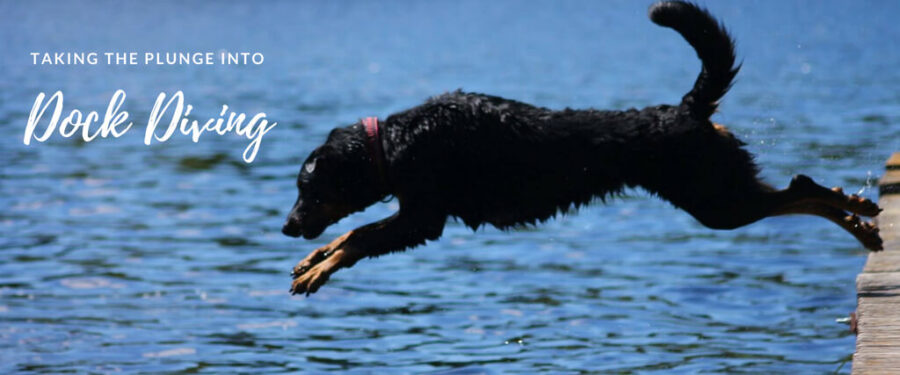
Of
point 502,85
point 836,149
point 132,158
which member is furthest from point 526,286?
point 502,85

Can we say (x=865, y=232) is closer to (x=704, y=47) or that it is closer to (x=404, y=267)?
(x=704, y=47)

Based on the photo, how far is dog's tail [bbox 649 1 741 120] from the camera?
5594 millimetres

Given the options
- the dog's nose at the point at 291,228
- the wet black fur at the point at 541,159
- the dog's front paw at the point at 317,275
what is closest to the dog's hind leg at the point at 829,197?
the wet black fur at the point at 541,159

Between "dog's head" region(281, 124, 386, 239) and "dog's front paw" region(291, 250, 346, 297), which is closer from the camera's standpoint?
"dog's front paw" region(291, 250, 346, 297)

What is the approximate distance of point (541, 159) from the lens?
5633 millimetres

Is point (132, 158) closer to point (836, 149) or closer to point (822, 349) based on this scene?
point (836, 149)

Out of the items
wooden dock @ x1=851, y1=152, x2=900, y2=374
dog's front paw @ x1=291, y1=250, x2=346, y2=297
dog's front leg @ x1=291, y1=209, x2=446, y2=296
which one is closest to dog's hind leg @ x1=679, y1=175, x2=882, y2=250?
wooden dock @ x1=851, y1=152, x2=900, y2=374

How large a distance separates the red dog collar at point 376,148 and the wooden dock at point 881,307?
209cm

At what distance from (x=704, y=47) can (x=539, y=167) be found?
87cm

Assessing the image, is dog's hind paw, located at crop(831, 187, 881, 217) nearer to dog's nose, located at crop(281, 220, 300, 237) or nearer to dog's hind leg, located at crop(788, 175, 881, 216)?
dog's hind leg, located at crop(788, 175, 881, 216)

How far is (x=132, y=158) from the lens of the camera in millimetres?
17406

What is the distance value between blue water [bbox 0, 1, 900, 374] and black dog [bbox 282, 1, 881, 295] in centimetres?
68

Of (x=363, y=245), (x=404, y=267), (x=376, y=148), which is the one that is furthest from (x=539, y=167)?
(x=404, y=267)

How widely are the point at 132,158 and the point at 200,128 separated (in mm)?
2735
